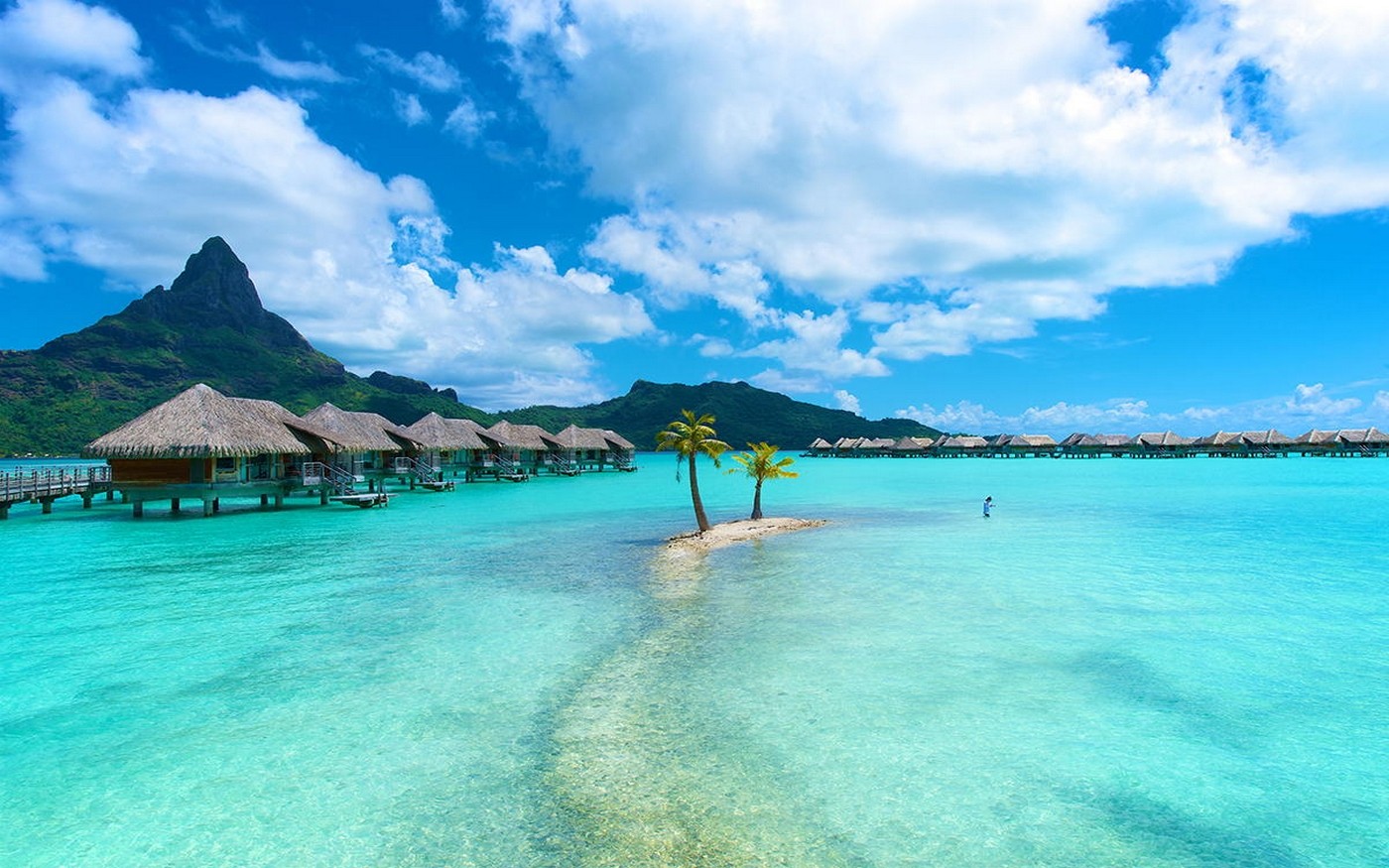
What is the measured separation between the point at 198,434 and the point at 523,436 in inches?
1336

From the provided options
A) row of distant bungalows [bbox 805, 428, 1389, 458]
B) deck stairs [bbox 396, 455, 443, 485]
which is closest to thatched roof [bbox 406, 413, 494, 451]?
deck stairs [bbox 396, 455, 443, 485]

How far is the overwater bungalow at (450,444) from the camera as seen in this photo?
5025 centimetres

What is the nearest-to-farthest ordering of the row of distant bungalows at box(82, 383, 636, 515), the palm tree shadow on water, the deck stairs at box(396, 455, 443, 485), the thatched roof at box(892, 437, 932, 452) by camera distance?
the palm tree shadow on water → the row of distant bungalows at box(82, 383, 636, 515) → the deck stairs at box(396, 455, 443, 485) → the thatched roof at box(892, 437, 932, 452)

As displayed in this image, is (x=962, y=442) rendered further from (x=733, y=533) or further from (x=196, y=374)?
(x=196, y=374)

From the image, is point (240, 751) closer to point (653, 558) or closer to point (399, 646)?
point (399, 646)

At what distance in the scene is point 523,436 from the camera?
61875 millimetres

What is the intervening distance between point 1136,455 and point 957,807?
430 ft

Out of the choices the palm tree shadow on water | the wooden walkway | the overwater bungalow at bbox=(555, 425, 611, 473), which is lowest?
the palm tree shadow on water

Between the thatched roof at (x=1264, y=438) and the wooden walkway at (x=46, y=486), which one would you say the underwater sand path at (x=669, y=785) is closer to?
the wooden walkway at (x=46, y=486)

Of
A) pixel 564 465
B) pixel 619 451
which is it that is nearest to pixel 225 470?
pixel 564 465

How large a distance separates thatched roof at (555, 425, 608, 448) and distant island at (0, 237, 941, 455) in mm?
36728

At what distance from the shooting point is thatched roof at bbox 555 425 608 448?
218 feet

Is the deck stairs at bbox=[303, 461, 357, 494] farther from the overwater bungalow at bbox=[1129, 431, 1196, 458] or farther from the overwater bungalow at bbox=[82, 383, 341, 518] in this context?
the overwater bungalow at bbox=[1129, 431, 1196, 458]

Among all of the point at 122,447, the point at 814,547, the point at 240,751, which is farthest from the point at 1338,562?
the point at 122,447
